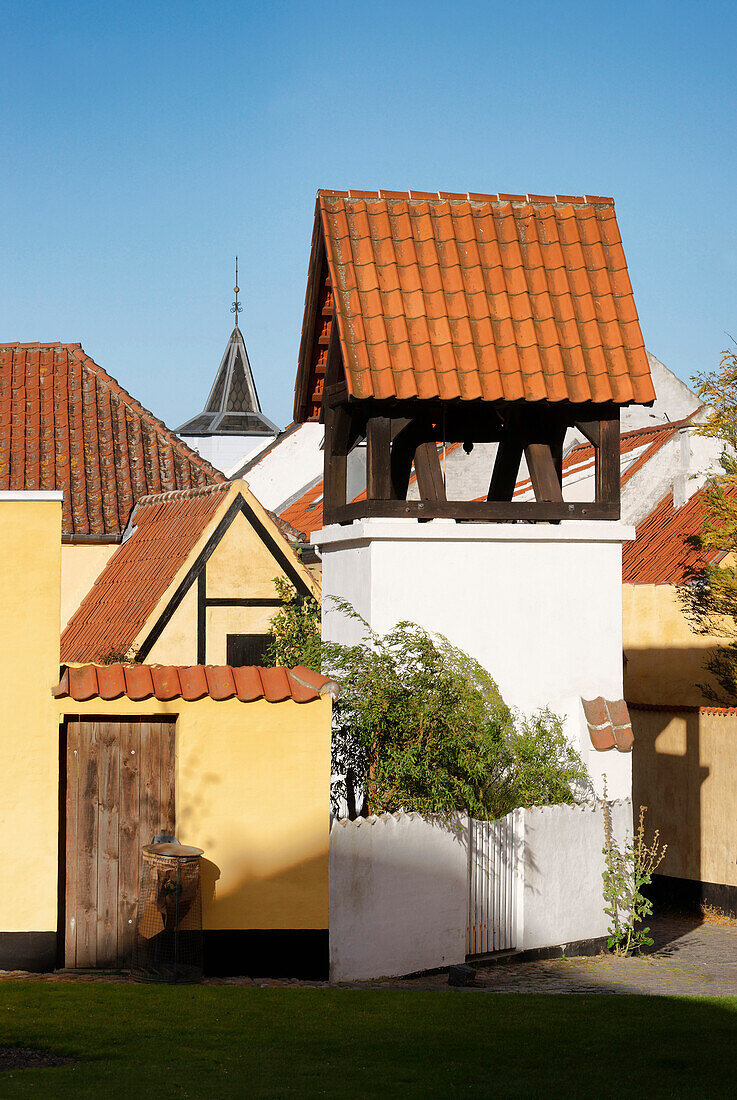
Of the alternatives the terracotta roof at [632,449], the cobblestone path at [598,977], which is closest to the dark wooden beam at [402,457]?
the cobblestone path at [598,977]

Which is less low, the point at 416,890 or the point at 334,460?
the point at 334,460

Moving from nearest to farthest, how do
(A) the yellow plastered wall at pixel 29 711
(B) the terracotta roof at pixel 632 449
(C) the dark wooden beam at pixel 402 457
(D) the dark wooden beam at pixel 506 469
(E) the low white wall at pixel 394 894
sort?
(A) the yellow plastered wall at pixel 29 711
(E) the low white wall at pixel 394 894
(D) the dark wooden beam at pixel 506 469
(C) the dark wooden beam at pixel 402 457
(B) the terracotta roof at pixel 632 449

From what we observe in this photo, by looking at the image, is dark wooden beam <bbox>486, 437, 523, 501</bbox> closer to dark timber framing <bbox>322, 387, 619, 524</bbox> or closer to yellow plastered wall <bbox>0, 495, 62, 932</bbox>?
dark timber framing <bbox>322, 387, 619, 524</bbox>

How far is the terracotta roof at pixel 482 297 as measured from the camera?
1336cm

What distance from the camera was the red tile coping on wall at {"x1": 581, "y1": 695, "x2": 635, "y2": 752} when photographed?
1330 cm

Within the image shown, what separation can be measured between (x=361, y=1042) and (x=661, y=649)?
15.4 m

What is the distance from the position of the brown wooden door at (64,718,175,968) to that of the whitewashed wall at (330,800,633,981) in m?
1.53

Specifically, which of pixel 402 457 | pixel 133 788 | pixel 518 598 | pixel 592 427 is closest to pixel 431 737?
pixel 518 598

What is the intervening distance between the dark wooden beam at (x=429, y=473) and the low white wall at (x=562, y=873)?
3.26m

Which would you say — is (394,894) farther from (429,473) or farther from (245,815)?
(429,473)

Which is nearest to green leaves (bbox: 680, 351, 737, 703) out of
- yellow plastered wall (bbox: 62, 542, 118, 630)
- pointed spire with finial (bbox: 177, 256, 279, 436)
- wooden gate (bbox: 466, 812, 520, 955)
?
wooden gate (bbox: 466, 812, 520, 955)

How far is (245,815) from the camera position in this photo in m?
11.2

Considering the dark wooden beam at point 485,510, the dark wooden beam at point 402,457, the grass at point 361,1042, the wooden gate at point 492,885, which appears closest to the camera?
the grass at point 361,1042

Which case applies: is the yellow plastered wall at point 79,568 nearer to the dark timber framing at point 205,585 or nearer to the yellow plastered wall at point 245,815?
the dark timber framing at point 205,585
